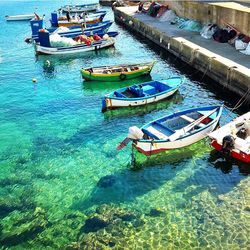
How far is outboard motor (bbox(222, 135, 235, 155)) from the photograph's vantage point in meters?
15.4

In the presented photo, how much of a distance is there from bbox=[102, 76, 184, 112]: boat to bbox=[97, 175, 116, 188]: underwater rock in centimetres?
678

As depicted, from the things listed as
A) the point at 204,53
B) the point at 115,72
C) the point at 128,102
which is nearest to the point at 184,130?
the point at 128,102

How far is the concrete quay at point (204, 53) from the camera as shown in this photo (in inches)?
864

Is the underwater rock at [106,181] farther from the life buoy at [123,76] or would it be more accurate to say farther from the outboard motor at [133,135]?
the life buoy at [123,76]

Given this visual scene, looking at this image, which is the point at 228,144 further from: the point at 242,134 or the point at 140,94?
the point at 140,94

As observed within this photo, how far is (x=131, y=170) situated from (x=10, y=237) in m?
5.91

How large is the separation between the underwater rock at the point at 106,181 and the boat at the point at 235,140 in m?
5.02

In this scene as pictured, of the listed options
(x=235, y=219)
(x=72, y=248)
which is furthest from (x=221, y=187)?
(x=72, y=248)

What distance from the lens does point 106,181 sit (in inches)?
595

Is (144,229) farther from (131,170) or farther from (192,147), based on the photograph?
(192,147)

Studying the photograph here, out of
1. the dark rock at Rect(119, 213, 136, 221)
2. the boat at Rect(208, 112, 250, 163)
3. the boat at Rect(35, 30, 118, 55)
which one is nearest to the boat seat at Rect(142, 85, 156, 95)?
the boat at Rect(208, 112, 250, 163)

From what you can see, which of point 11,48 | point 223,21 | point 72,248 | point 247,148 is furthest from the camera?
point 11,48

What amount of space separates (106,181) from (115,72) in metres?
12.6

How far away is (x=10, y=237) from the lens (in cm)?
1252
